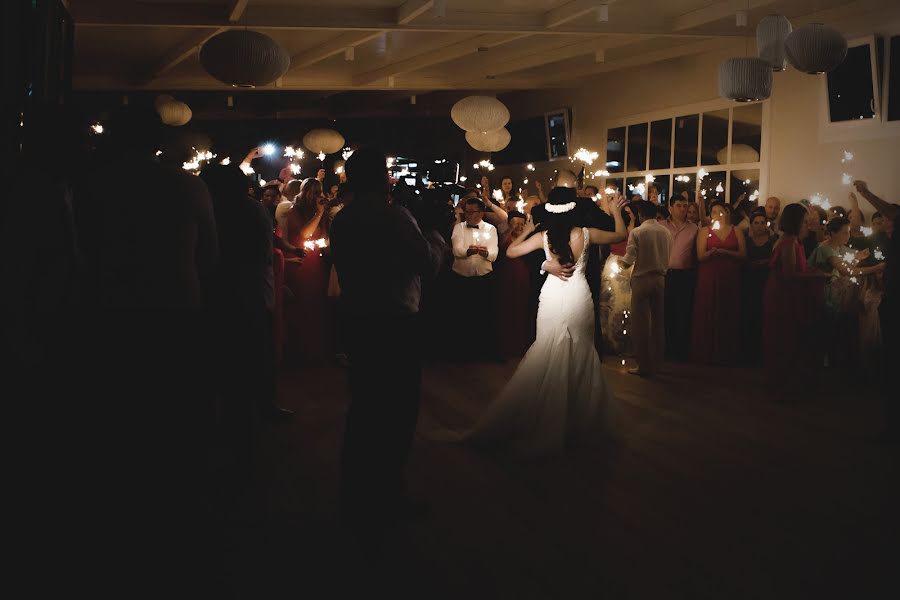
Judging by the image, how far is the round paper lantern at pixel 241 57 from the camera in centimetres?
639

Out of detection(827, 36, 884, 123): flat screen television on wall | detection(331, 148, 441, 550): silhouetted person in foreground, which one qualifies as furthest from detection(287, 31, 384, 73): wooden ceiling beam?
detection(331, 148, 441, 550): silhouetted person in foreground

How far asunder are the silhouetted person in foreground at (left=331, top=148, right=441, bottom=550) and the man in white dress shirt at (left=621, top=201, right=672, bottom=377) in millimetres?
4367

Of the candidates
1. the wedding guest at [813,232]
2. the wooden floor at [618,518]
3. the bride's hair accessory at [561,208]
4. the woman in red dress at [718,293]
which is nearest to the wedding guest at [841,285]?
the wedding guest at [813,232]

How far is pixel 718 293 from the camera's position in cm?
812

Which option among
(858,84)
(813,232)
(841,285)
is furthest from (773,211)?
(841,285)

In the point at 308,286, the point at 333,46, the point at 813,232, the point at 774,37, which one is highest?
the point at 333,46

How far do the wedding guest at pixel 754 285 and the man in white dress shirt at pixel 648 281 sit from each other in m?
1.10

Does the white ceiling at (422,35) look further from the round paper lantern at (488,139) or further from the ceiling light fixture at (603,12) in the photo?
the round paper lantern at (488,139)

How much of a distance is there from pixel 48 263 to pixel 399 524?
Result: 5.92ft

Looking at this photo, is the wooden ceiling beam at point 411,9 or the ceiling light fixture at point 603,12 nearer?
the wooden ceiling beam at point 411,9

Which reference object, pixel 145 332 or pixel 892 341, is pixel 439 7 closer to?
pixel 892 341

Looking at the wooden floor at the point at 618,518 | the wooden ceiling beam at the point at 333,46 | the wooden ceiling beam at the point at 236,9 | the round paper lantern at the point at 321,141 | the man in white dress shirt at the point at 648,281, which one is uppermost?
the wooden ceiling beam at the point at 333,46

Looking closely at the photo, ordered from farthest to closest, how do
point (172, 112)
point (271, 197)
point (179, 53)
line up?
point (172, 112), point (179, 53), point (271, 197)

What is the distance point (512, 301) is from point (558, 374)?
3564mm
